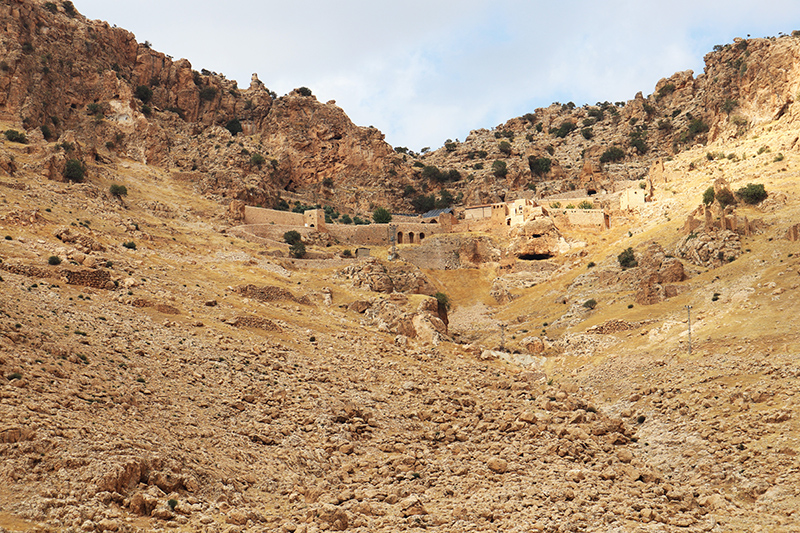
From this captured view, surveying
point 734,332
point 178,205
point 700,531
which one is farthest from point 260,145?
point 700,531

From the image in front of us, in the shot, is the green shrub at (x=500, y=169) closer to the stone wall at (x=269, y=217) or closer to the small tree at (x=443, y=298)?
the stone wall at (x=269, y=217)

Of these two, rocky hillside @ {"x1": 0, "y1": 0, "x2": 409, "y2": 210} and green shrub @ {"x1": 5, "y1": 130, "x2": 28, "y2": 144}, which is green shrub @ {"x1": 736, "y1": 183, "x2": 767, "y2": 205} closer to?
rocky hillside @ {"x1": 0, "y1": 0, "x2": 409, "y2": 210}

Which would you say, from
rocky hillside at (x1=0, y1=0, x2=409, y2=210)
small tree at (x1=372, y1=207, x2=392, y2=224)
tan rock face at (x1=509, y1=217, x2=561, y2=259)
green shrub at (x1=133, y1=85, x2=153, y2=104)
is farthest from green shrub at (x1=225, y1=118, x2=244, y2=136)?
tan rock face at (x1=509, y1=217, x2=561, y2=259)

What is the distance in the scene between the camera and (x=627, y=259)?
180ft

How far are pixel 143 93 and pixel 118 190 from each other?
3130cm

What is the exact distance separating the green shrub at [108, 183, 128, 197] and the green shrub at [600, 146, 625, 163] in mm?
66885

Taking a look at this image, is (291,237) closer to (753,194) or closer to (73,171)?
(73,171)

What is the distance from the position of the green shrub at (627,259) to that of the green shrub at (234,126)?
61.4m

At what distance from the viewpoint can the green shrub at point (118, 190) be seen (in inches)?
2464

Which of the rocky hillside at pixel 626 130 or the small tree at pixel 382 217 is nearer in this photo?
the rocky hillside at pixel 626 130

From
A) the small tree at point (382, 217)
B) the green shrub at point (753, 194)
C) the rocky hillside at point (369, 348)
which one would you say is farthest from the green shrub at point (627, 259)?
the small tree at point (382, 217)

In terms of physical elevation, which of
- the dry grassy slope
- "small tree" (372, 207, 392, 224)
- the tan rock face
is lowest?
the dry grassy slope

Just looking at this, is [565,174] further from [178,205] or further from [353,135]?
[178,205]

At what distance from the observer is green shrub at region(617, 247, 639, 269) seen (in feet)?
179
